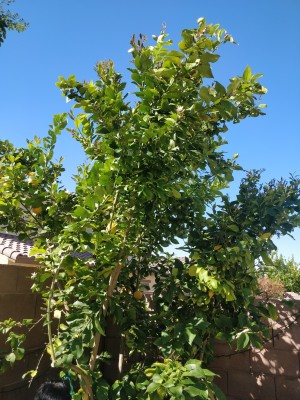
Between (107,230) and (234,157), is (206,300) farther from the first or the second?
(234,157)

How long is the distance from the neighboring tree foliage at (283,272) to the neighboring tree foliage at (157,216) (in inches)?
8.0

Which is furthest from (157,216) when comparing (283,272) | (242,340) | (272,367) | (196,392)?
(283,272)

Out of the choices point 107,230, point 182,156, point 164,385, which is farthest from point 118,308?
point 182,156

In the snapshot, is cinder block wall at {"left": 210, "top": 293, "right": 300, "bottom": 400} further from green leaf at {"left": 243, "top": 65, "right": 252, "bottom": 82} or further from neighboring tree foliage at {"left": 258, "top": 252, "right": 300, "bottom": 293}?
green leaf at {"left": 243, "top": 65, "right": 252, "bottom": 82}

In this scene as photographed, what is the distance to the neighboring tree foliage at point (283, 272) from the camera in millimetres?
2240

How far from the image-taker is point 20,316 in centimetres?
316

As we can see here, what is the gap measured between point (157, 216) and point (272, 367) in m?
1.76

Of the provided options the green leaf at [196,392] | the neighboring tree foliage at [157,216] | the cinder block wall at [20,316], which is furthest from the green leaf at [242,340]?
the cinder block wall at [20,316]

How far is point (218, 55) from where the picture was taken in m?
1.67

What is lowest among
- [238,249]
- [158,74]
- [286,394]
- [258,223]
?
[286,394]

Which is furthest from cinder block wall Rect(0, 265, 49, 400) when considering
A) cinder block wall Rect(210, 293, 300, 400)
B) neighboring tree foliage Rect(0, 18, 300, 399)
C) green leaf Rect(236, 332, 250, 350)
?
green leaf Rect(236, 332, 250, 350)

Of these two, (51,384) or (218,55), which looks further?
(51,384)

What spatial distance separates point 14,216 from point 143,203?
3.75ft

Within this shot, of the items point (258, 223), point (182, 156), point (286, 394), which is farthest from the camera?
point (286, 394)
